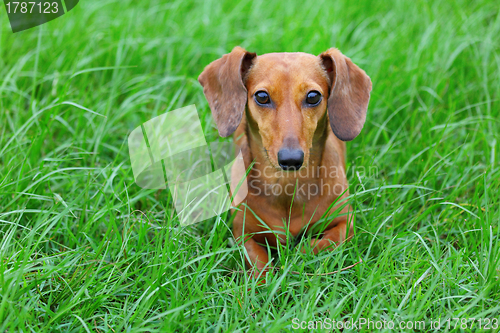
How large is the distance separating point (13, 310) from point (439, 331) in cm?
190

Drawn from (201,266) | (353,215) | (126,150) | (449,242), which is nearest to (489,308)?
(449,242)

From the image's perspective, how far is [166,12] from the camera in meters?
4.51

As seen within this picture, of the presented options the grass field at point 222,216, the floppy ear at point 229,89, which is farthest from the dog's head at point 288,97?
the grass field at point 222,216

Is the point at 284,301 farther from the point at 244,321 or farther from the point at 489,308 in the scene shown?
Result: the point at 489,308

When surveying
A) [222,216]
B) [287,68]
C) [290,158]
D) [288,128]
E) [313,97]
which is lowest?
[222,216]

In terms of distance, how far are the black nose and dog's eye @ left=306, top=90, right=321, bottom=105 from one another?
328 millimetres

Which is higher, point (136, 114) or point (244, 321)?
point (136, 114)

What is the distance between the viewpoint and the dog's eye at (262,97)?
2.38 m

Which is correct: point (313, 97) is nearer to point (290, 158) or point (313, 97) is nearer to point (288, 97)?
point (288, 97)

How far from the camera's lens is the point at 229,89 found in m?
2.49

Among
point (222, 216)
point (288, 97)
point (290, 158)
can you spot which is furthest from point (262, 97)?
point (222, 216)

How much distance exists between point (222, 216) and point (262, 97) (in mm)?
729

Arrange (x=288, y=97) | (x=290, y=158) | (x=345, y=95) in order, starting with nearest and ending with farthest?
(x=290, y=158), (x=288, y=97), (x=345, y=95)

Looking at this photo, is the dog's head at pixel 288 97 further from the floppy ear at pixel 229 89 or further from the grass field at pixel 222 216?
the grass field at pixel 222 216
